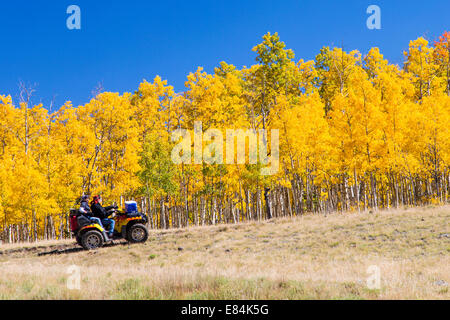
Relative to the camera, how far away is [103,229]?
58.1 feet

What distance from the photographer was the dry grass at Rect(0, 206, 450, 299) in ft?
24.9

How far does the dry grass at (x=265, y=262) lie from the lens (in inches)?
299

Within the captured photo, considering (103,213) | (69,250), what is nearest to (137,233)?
(103,213)

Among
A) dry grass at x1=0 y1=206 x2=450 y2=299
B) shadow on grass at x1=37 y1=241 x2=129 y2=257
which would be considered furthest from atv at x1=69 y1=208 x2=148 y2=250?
shadow on grass at x1=37 y1=241 x2=129 y2=257

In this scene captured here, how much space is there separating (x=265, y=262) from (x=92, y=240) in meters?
8.21

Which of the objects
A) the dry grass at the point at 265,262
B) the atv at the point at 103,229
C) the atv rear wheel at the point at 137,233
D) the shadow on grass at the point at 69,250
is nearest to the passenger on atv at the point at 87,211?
the atv at the point at 103,229

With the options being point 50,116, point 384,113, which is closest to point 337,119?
point 384,113

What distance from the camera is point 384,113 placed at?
28.6 metres

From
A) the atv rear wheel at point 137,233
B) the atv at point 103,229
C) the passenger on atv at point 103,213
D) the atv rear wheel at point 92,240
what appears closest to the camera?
the passenger on atv at point 103,213

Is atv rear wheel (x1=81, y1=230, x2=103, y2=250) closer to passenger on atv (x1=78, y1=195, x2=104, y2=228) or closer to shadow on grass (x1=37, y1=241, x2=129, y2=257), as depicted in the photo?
passenger on atv (x1=78, y1=195, x2=104, y2=228)

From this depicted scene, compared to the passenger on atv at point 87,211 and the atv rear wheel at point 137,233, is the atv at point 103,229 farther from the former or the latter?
the passenger on atv at point 87,211

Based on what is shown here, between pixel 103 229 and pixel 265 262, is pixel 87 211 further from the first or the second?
pixel 265 262

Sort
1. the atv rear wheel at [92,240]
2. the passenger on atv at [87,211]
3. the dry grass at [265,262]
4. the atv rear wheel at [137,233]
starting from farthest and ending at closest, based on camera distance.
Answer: the atv rear wheel at [137,233]
the atv rear wheel at [92,240]
the passenger on atv at [87,211]
the dry grass at [265,262]
